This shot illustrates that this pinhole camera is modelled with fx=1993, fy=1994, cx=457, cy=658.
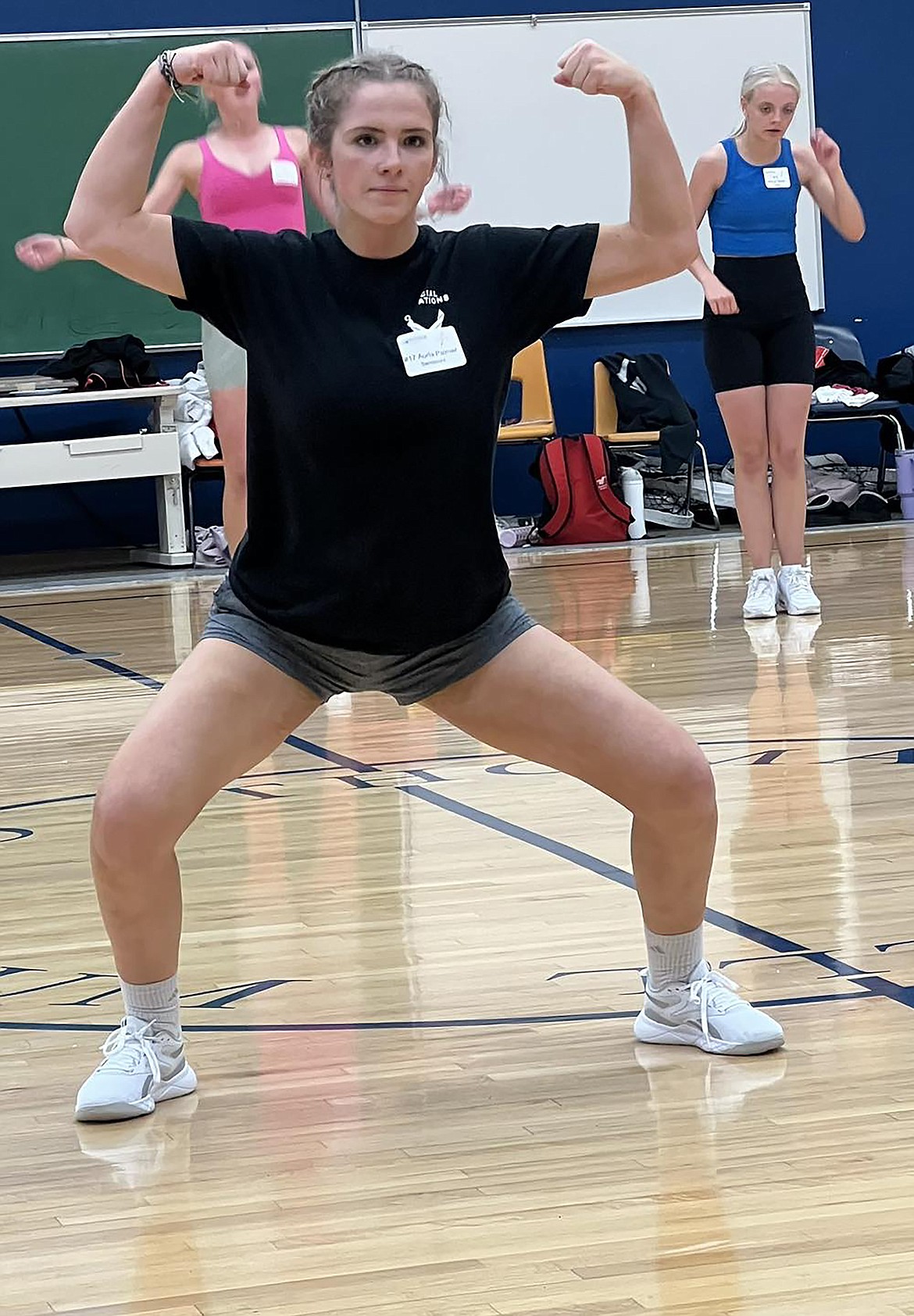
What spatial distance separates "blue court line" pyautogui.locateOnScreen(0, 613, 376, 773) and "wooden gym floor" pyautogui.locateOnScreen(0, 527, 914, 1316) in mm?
32

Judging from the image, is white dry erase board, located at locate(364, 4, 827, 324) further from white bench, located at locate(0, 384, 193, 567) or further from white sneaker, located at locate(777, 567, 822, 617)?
white sneaker, located at locate(777, 567, 822, 617)

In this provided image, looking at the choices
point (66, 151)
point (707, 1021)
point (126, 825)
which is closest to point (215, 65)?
point (126, 825)

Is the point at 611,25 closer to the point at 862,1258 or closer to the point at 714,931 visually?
the point at 714,931

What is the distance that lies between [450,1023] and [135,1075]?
0.48 m

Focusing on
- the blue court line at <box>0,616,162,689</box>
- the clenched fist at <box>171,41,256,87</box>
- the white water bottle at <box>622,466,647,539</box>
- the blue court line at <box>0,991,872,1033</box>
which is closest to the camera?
the clenched fist at <box>171,41,256,87</box>

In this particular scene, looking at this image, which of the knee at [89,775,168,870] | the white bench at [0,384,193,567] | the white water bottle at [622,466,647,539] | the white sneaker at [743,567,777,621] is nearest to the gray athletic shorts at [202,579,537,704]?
the knee at [89,775,168,870]

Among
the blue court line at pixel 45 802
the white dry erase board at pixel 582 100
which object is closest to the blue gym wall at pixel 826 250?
the white dry erase board at pixel 582 100

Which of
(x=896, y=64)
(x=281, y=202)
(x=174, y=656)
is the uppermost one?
(x=896, y=64)

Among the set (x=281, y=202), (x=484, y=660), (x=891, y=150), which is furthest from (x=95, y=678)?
(x=891, y=150)

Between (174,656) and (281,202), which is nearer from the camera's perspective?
(281,202)

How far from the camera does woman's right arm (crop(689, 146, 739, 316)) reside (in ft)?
20.6

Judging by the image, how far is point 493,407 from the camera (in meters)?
2.43

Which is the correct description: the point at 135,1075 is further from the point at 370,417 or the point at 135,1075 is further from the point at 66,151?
the point at 66,151

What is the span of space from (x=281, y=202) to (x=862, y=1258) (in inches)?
178
